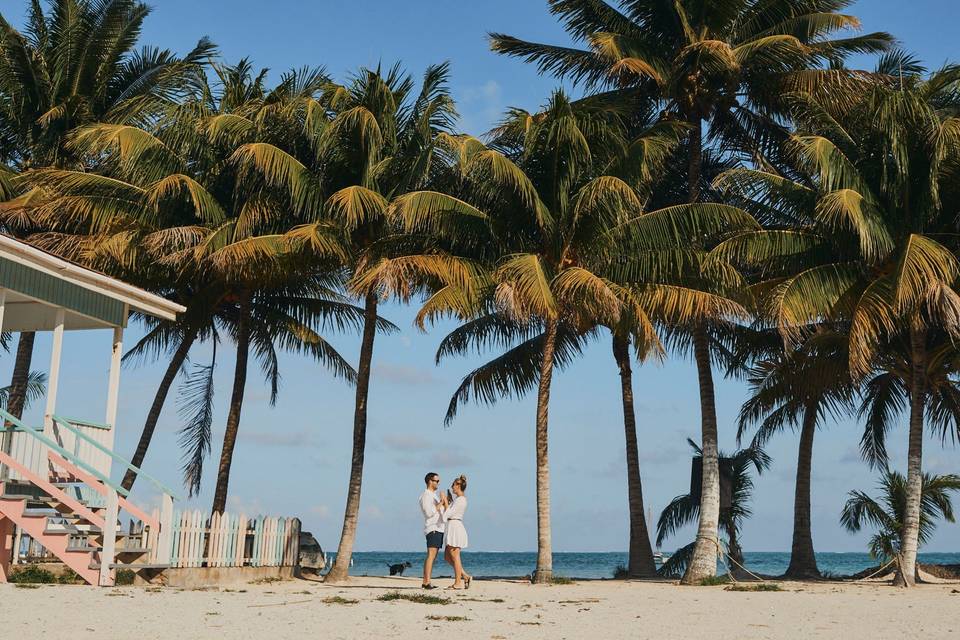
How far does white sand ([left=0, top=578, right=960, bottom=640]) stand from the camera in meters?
10.8

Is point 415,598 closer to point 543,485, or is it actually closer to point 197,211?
point 543,485

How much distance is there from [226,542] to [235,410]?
5.98 meters

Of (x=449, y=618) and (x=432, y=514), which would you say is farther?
(x=432, y=514)

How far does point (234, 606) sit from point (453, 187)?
1154 cm

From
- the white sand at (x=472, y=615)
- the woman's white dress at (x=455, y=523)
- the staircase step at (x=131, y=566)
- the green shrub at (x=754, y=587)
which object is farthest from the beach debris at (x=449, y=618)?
the green shrub at (x=754, y=587)

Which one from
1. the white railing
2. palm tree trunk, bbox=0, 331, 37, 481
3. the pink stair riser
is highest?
palm tree trunk, bbox=0, 331, 37, 481

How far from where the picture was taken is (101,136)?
23.0m

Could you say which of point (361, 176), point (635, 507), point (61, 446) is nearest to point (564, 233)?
point (361, 176)

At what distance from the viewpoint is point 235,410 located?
949 inches

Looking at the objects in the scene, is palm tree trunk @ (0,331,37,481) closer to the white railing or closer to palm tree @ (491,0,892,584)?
the white railing

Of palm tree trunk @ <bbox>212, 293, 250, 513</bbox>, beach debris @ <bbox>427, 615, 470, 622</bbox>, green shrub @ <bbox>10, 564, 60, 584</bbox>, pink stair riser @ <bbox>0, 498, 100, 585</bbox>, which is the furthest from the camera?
palm tree trunk @ <bbox>212, 293, 250, 513</bbox>

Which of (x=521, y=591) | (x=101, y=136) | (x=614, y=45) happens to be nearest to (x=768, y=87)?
(x=614, y=45)

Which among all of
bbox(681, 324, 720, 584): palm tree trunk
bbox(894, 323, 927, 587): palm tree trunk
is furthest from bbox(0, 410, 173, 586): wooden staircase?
bbox(894, 323, 927, 587): palm tree trunk

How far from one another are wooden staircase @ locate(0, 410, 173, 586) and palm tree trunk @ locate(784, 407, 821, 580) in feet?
49.8
